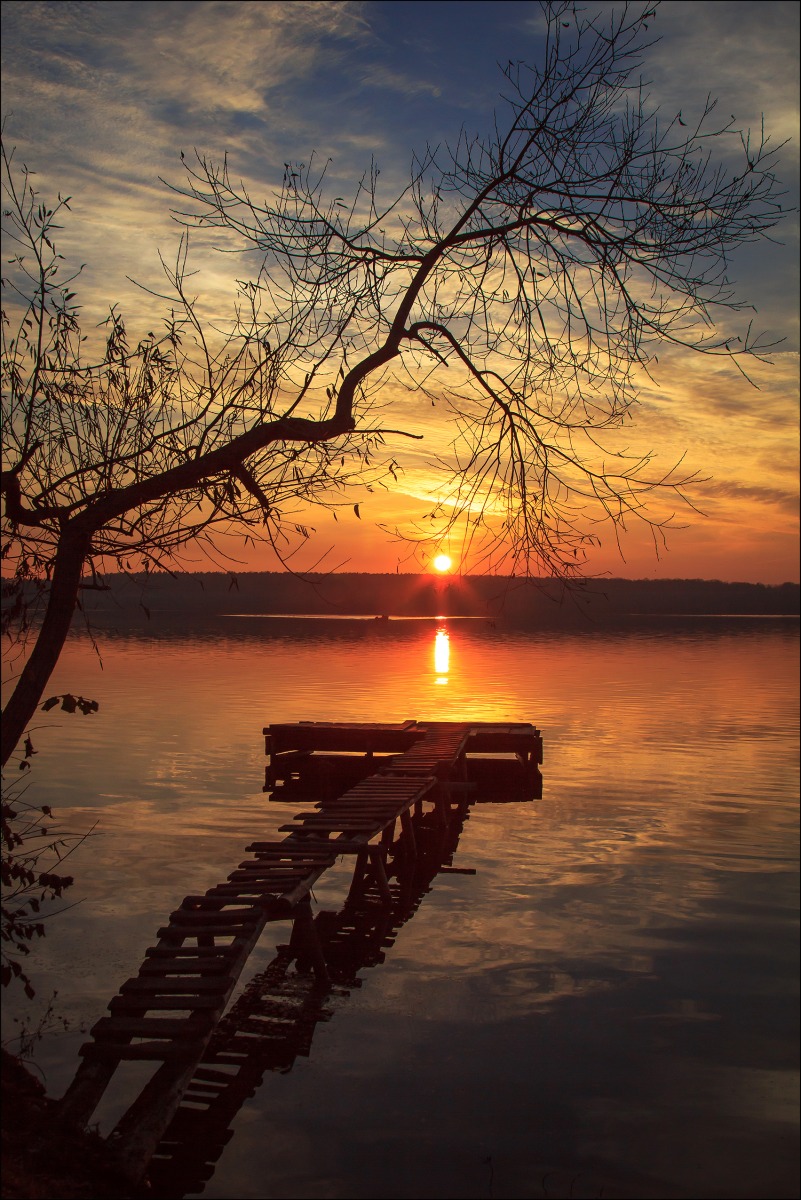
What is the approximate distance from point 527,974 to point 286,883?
385 centimetres

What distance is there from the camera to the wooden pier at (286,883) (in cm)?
666

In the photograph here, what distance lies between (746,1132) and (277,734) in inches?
537

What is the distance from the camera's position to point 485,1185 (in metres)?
7.85

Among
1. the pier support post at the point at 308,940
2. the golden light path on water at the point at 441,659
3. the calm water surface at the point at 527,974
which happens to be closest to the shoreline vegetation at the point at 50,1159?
the calm water surface at the point at 527,974

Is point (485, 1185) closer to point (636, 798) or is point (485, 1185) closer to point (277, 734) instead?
point (277, 734)

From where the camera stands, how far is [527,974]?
12.2 metres

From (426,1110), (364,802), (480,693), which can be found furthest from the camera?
(480,693)

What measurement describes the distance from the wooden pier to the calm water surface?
0.82 meters

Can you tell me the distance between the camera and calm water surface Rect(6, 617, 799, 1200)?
8.38 metres

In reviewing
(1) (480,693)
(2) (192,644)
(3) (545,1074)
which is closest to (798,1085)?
(3) (545,1074)

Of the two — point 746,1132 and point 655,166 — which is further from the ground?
point 655,166

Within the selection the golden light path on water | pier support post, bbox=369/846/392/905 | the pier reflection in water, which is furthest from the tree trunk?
the golden light path on water

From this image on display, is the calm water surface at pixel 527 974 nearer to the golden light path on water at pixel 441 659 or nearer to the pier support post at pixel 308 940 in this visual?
the pier support post at pixel 308 940

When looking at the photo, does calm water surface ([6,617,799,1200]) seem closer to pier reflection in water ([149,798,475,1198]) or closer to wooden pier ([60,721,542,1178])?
pier reflection in water ([149,798,475,1198])
